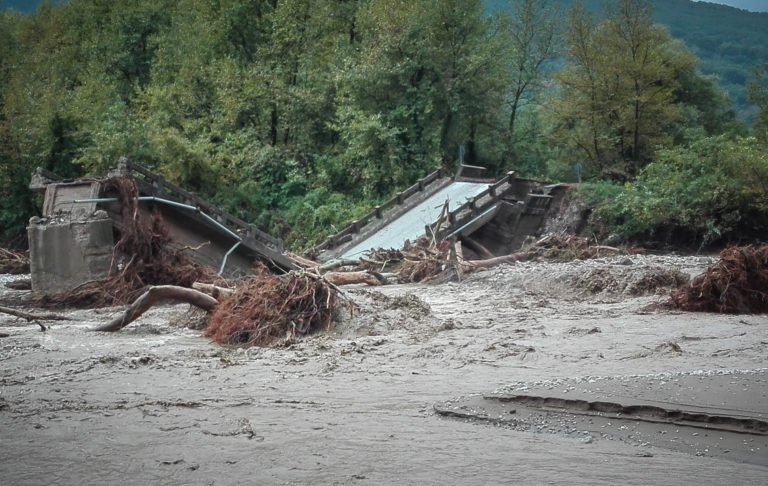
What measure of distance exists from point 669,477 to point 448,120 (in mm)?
30999

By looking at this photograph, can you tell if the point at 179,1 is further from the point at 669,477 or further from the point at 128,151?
the point at 669,477

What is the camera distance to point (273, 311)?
1267cm

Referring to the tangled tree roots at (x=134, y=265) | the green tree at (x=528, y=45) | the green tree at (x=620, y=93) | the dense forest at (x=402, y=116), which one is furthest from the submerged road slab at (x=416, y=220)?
the green tree at (x=528, y=45)

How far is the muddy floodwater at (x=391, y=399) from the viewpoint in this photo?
618 centimetres

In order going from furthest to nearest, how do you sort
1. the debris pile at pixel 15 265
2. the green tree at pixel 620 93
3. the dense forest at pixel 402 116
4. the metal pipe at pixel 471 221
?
the green tree at pixel 620 93
the dense forest at pixel 402 116
the debris pile at pixel 15 265
the metal pipe at pixel 471 221

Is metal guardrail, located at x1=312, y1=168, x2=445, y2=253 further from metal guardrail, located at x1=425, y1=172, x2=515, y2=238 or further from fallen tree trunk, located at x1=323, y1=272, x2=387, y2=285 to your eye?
→ fallen tree trunk, located at x1=323, y1=272, x2=387, y2=285

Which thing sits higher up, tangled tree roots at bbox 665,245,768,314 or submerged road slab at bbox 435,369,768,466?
tangled tree roots at bbox 665,245,768,314

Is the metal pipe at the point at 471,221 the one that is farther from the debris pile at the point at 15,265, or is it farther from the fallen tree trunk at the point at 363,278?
the debris pile at the point at 15,265

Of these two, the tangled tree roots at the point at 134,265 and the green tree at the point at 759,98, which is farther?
the green tree at the point at 759,98

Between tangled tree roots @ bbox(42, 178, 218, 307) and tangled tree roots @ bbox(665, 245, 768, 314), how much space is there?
1016 centimetres

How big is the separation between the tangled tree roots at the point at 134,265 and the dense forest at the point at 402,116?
13.4 m

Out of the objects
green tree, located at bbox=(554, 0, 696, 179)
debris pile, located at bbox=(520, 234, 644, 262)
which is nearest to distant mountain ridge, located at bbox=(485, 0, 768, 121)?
green tree, located at bbox=(554, 0, 696, 179)

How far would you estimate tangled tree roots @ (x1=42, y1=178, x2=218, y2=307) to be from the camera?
57.4 ft

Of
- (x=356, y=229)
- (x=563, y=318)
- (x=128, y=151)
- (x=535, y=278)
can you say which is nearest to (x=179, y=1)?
(x=128, y=151)
